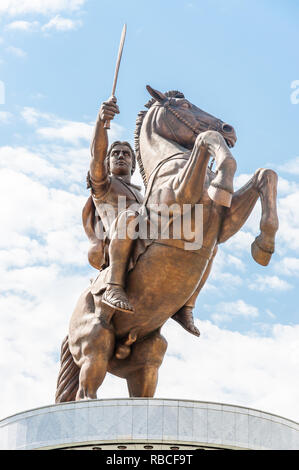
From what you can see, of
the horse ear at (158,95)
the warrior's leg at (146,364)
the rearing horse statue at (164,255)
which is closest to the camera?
the rearing horse statue at (164,255)

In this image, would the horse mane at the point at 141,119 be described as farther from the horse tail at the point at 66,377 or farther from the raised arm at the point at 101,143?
the horse tail at the point at 66,377

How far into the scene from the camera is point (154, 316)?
53.8 ft

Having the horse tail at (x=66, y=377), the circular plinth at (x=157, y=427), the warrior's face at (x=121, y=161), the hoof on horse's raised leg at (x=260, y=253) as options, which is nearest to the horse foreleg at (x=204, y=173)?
the hoof on horse's raised leg at (x=260, y=253)

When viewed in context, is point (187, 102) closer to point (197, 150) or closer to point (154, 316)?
point (197, 150)

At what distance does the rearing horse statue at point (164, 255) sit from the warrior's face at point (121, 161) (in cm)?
55

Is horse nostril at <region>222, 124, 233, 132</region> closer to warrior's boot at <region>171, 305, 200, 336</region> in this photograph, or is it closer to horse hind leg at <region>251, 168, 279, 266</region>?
horse hind leg at <region>251, 168, 279, 266</region>

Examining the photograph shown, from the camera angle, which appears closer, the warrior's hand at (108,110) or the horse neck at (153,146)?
the warrior's hand at (108,110)

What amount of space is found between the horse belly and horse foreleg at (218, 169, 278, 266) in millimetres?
669

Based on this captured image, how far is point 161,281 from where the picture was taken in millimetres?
16016

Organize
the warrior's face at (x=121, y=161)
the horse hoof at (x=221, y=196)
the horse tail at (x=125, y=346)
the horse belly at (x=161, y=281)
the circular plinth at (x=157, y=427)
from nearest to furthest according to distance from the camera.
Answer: the circular plinth at (x=157, y=427), the horse hoof at (x=221, y=196), the horse belly at (x=161, y=281), the horse tail at (x=125, y=346), the warrior's face at (x=121, y=161)

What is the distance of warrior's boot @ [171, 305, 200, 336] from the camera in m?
17.0

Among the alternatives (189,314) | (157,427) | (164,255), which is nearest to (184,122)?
(164,255)

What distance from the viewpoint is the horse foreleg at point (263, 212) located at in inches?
599
